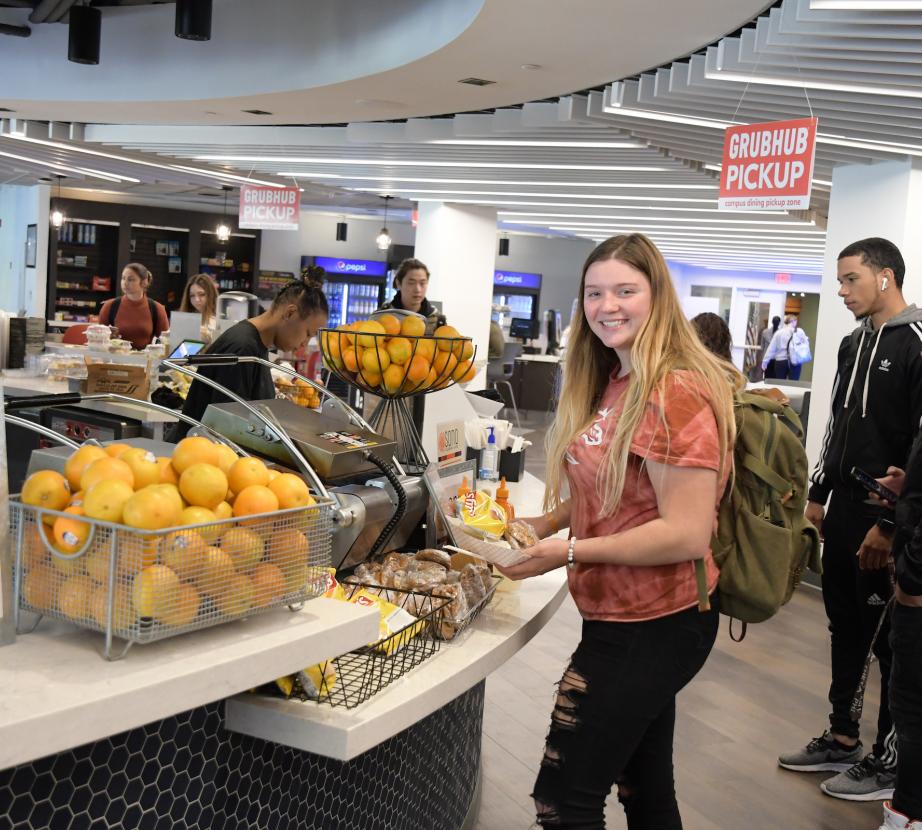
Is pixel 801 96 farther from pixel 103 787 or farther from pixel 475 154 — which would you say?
pixel 103 787

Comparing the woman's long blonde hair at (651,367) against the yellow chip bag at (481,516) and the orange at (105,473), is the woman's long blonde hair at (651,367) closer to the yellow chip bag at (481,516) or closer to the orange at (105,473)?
the yellow chip bag at (481,516)

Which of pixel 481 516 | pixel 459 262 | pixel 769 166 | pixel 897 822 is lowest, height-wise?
pixel 897 822

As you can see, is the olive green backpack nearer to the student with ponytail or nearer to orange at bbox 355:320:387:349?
the student with ponytail

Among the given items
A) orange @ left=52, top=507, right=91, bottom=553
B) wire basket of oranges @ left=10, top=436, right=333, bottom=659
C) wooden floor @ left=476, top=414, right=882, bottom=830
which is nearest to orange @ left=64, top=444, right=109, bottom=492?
wire basket of oranges @ left=10, top=436, right=333, bottom=659

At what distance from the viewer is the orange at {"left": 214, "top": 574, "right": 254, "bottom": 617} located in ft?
5.03

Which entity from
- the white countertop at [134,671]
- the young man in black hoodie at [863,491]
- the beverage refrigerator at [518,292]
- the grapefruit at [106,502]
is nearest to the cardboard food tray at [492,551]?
the white countertop at [134,671]

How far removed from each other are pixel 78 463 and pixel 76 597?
24 cm

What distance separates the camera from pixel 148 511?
1.42m

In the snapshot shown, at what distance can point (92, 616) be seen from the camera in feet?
4.75

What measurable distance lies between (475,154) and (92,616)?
8.87m

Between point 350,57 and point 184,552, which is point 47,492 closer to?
point 184,552

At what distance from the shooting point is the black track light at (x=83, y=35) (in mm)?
7258

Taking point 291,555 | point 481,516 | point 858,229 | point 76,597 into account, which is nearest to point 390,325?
point 481,516

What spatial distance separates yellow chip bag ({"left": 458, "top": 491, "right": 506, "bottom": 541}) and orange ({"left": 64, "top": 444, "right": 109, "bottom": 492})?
92 centimetres
